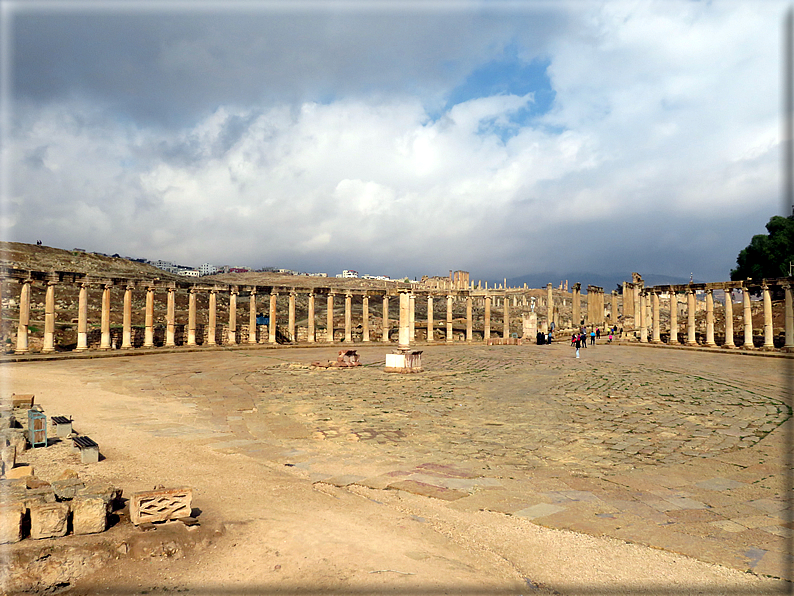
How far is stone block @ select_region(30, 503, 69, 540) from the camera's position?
4695mm

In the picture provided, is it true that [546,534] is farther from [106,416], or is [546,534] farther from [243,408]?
[106,416]

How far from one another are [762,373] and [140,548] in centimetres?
2383

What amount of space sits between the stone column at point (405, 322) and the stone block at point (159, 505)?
15831 millimetres

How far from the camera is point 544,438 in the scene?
982cm

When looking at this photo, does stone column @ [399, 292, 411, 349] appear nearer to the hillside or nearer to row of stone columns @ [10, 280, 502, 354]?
row of stone columns @ [10, 280, 502, 354]

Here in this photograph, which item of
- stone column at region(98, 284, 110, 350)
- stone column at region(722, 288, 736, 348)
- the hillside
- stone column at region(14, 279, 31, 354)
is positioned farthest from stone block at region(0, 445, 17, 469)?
the hillside

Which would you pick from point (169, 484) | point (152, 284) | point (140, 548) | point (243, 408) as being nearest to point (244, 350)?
point (152, 284)

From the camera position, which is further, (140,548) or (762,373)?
(762,373)

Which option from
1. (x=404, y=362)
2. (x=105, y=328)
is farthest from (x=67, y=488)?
(x=105, y=328)

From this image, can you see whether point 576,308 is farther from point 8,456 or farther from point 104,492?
point 104,492

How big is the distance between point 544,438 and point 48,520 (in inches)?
320

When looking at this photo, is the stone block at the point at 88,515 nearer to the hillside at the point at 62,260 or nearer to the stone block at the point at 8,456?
the stone block at the point at 8,456

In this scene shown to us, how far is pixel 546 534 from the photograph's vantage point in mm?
5473

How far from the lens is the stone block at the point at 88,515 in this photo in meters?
4.88
